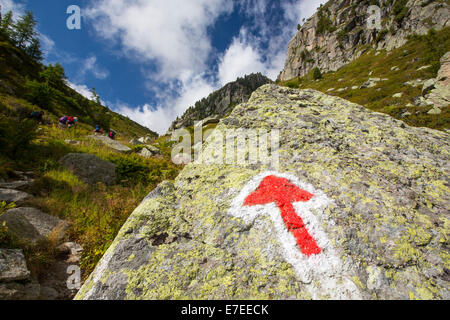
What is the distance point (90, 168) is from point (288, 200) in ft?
29.2

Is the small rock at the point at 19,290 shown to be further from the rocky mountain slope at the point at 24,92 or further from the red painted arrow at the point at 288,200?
the rocky mountain slope at the point at 24,92

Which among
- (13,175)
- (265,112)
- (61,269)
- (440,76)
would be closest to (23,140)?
(13,175)

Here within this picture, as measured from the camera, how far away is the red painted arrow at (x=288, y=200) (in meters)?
2.12

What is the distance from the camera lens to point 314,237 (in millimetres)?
2150

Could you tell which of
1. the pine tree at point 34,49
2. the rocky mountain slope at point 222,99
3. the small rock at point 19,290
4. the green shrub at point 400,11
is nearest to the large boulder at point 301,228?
the small rock at point 19,290

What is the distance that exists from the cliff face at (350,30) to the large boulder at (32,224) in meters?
116

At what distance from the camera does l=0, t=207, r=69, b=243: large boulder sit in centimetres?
378

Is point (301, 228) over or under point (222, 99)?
under

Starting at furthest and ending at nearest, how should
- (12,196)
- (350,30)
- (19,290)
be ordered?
1. (350,30)
2. (12,196)
3. (19,290)

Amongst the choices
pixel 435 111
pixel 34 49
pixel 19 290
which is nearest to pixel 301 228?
pixel 19 290

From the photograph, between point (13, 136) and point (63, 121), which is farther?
point (63, 121)

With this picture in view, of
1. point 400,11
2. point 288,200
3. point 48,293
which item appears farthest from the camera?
point 400,11

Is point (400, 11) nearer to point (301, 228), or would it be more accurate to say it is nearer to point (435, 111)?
point (435, 111)
